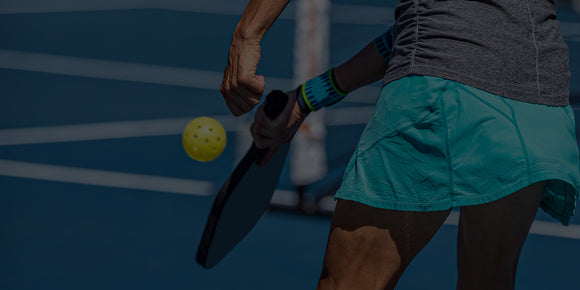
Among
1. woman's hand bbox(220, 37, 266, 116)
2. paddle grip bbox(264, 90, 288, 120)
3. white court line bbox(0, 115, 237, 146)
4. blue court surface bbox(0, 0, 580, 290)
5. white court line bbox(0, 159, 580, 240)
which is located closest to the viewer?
woman's hand bbox(220, 37, 266, 116)

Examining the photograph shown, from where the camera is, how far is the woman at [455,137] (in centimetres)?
184

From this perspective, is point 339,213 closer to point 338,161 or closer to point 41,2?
point 338,161

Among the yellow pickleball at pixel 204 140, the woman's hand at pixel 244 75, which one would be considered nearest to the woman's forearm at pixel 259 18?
the woman's hand at pixel 244 75

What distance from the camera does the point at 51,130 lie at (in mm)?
5973

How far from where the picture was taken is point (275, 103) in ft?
7.91

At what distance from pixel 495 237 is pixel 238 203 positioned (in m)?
1.19

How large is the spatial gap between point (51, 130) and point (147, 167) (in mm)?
1142

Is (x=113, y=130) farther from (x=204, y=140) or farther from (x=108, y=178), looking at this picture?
(x=204, y=140)

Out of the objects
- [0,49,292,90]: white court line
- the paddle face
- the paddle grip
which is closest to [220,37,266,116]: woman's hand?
the paddle grip

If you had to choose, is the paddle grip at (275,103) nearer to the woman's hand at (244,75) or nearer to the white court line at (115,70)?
the woman's hand at (244,75)

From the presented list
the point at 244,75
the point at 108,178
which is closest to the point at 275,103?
the point at 244,75

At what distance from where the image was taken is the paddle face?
9.20ft

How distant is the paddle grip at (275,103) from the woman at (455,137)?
1.33ft

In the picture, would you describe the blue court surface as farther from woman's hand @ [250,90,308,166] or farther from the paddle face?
woman's hand @ [250,90,308,166]
